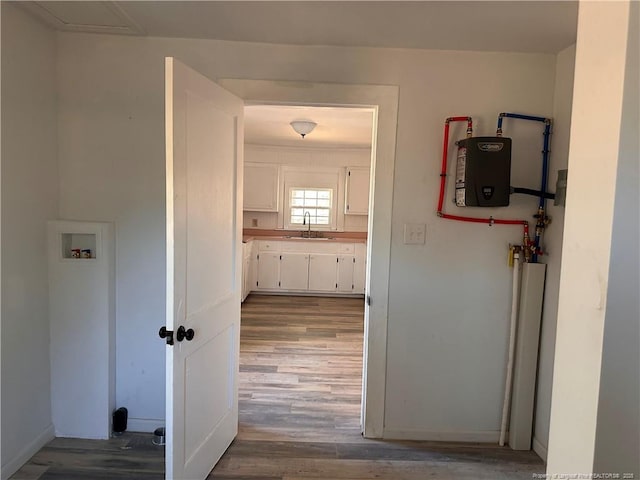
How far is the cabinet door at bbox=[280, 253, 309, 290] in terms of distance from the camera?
582cm

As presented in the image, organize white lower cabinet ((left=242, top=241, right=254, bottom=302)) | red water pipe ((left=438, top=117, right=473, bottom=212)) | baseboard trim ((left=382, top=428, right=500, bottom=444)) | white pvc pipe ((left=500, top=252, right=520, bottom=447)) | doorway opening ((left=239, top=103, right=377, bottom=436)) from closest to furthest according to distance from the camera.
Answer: red water pipe ((left=438, top=117, right=473, bottom=212)) → white pvc pipe ((left=500, top=252, right=520, bottom=447)) → baseboard trim ((left=382, top=428, right=500, bottom=444)) → doorway opening ((left=239, top=103, right=377, bottom=436)) → white lower cabinet ((left=242, top=241, right=254, bottom=302))

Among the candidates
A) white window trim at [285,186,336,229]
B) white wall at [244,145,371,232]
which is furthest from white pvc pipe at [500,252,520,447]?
white window trim at [285,186,336,229]

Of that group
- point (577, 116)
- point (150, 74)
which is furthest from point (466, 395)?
point (150, 74)

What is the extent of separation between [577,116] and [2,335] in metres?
2.42

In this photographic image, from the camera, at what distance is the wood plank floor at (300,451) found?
81.1 inches

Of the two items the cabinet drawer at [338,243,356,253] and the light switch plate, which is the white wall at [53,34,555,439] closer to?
the light switch plate

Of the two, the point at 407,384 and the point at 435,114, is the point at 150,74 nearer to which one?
the point at 435,114

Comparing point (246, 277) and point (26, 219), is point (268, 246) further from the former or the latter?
point (26, 219)

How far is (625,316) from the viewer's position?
810 millimetres

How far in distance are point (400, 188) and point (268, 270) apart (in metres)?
3.87

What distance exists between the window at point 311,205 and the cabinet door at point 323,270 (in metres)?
0.75

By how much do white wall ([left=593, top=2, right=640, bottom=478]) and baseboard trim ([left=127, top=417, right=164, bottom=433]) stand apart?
7.43ft

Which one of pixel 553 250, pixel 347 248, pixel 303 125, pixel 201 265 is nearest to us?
pixel 201 265

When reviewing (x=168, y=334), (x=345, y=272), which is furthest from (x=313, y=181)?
(x=168, y=334)
